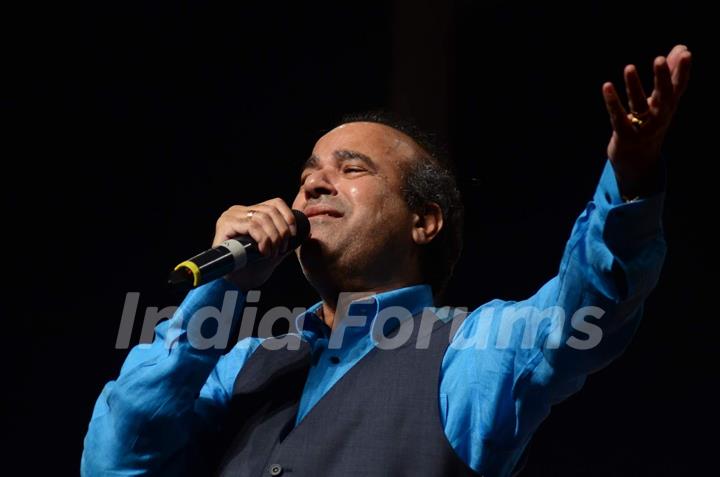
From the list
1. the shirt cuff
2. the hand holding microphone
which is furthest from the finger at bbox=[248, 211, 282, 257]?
the shirt cuff

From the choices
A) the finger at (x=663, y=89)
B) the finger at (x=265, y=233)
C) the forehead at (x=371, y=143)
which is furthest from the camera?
the forehead at (x=371, y=143)

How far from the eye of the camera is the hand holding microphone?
1.34 m

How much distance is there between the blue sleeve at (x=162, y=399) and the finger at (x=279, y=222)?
0.45ft

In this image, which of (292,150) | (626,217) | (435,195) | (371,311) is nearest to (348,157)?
(435,195)

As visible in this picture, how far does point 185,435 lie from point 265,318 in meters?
0.85

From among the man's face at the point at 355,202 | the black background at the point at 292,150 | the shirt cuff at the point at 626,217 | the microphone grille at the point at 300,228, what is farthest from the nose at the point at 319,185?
the shirt cuff at the point at 626,217

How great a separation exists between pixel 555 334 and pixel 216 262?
1.55 ft

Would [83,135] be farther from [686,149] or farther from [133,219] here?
[686,149]

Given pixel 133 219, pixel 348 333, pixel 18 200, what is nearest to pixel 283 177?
pixel 133 219

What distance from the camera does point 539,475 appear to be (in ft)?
7.09

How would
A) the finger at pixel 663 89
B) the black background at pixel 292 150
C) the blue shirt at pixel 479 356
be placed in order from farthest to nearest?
the black background at pixel 292 150, the blue shirt at pixel 479 356, the finger at pixel 663 89

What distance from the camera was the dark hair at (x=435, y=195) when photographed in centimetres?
178

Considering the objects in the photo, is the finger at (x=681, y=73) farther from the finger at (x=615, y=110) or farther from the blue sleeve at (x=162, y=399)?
the blue sleeve at (x=162, y=399)

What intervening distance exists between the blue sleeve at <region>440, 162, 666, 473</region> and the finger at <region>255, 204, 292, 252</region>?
0.98 ft
